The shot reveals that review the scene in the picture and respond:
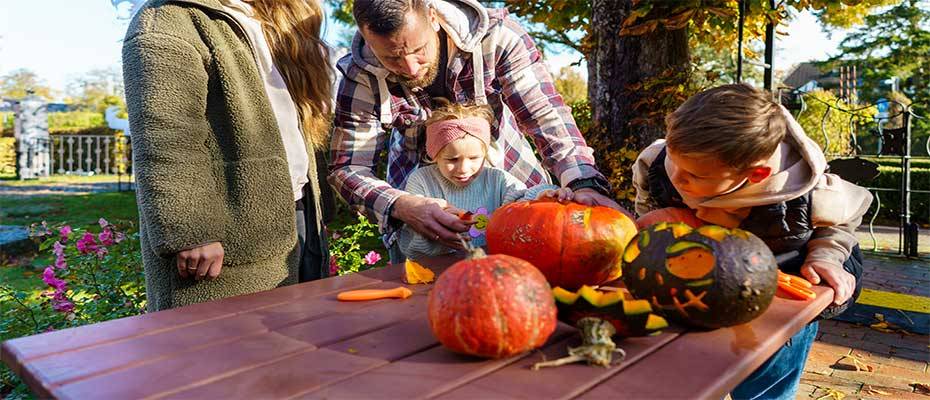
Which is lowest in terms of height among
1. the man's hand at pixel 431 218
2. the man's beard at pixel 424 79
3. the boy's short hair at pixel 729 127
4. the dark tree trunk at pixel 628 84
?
the man's hand at pixel 431 218

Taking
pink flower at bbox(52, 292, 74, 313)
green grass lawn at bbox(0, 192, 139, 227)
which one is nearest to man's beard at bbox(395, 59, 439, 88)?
pink flower at bbox(52, 292, 74, 313)

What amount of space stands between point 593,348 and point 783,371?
1.54 meters

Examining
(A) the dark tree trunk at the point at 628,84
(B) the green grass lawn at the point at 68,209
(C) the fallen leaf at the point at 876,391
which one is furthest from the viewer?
(B) the green grass lawn at the point at 68,209

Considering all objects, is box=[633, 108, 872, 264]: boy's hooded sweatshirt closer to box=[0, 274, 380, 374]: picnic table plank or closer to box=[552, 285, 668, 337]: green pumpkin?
box=[552, 285, 668, 337]: green pumpkin

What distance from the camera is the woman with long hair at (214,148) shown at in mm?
1894

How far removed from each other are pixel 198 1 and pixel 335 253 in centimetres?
250

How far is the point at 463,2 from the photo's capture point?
99.9 inches


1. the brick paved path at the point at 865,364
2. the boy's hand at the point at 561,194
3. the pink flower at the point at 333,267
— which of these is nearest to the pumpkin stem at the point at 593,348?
the boy's hand at the point at 561,194

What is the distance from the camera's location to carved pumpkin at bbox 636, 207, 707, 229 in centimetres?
203

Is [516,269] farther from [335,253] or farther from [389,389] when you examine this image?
[335,253]

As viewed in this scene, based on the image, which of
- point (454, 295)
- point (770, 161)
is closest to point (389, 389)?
point (454, 295)

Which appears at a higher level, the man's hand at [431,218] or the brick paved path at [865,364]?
the man's hand at [431,218]

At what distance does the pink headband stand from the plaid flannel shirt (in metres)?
0.10

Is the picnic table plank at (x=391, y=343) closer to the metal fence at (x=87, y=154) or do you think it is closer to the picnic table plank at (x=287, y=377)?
the picnic table plank at (x=287, y=377)
